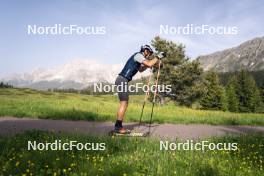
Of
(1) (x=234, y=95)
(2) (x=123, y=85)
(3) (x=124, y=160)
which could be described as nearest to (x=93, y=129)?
(2) (x=123, y=85)

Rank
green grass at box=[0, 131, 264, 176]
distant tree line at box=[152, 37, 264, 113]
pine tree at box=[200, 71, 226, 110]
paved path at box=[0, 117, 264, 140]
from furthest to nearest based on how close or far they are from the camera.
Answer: pine tree at box=[200, 71, 226, 110] < distant tree line at box=[152, 37, 264, 113] < paved path at box=[0, 117, 264, 140] < green grass at box=[0, 131, 264, 176]

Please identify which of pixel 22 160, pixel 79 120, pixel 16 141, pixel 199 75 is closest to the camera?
pixel 22 160

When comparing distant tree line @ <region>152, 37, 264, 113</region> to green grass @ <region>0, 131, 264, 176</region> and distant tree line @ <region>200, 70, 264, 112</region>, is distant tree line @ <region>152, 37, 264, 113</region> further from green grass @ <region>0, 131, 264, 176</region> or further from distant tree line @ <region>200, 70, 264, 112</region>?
green grass @ <region>0, 131, 264, 176</region>

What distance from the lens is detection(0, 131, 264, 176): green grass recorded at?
656 cm

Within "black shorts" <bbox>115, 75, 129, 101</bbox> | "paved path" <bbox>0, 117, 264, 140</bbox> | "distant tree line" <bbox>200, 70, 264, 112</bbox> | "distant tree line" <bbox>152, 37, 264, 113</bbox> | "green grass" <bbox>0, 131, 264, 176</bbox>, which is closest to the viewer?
"green grass" <bbox>0, 131, 264, 176</bbox>

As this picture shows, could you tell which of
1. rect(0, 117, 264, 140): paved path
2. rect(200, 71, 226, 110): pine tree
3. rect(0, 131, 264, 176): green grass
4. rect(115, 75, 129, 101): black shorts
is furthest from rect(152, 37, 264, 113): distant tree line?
rect(0, 131, 264, 176): green grass

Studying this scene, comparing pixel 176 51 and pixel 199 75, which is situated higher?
pixel 176 51

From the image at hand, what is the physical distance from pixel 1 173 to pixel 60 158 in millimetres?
1337

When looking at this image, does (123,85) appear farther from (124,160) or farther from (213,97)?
(213,97)

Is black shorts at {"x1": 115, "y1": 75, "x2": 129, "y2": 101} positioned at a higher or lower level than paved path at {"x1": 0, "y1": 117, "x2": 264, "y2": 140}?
higher

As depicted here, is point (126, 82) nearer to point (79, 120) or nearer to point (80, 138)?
point (80, 138)

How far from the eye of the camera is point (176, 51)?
62.6m

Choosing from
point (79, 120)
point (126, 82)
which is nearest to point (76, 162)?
point (126, 82)

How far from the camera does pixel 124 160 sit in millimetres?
7242
